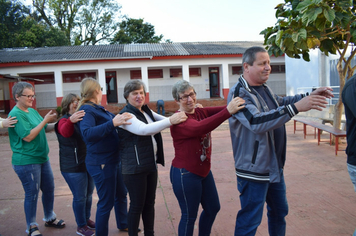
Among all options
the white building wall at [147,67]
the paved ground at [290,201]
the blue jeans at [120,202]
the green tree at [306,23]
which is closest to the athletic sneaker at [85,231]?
the paved ground at [290,201]

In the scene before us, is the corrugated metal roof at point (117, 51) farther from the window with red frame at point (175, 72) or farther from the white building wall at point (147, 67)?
the window with red frame at point (175, 72)

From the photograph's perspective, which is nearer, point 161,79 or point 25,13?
point 161,79

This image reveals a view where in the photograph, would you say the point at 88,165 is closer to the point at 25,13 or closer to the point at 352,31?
the point at 352,31

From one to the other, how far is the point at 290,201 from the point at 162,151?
2.28 m

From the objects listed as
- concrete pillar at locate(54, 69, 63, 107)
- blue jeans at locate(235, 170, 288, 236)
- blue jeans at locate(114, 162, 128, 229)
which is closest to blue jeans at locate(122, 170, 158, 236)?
blue jeans at locate(114, 162, 128, 229)

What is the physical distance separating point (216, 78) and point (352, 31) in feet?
66.9

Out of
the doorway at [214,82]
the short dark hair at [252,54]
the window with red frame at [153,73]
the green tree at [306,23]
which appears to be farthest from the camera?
the doorway at [214,82]

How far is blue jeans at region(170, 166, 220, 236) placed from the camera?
2.68 metres

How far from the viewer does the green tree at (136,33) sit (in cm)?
3662

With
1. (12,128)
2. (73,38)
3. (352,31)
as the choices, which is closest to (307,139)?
(352,31)

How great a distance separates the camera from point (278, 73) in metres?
25.2

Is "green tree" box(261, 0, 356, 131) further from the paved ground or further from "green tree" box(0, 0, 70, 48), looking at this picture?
"green tree" box(0, 0, 70, 48)

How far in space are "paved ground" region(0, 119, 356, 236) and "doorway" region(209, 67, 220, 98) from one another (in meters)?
18.1

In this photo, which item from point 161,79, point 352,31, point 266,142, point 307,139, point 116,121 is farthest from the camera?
point 161,79
